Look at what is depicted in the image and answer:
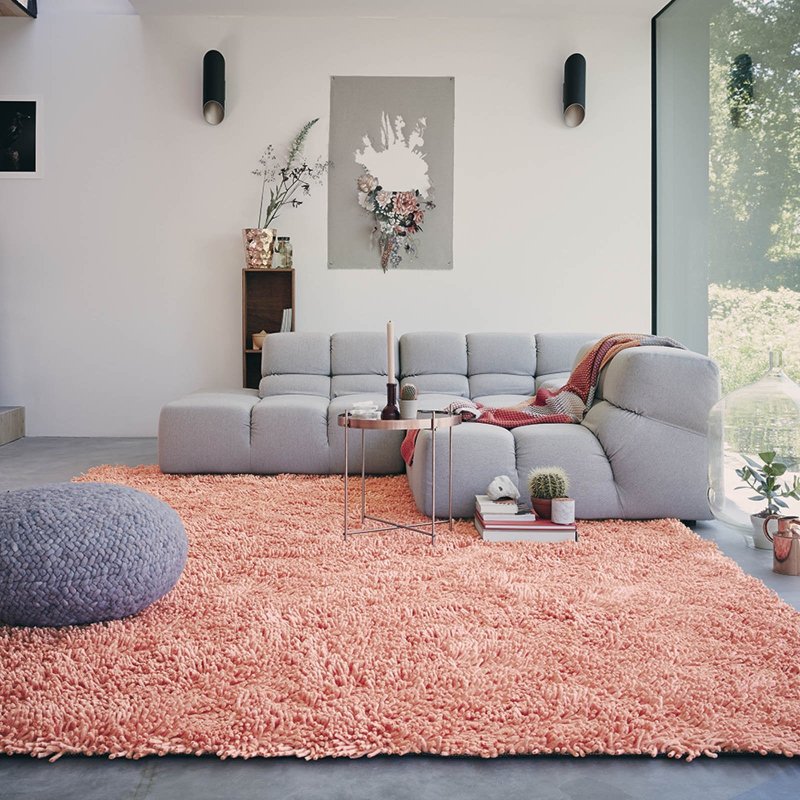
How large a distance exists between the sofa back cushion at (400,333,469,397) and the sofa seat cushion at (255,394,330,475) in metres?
0.91

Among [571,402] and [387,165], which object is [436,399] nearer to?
[571,402]

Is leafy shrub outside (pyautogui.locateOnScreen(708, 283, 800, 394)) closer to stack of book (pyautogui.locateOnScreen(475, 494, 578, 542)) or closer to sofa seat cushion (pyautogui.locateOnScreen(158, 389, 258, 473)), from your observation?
stack of book (pyautogui.locateOnScreen(475, 494, 578, 542))

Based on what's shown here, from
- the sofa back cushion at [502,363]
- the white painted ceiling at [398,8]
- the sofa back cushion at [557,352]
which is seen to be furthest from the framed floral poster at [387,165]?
the sofa back cushion at [557,352]

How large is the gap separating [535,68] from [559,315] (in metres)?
1.72

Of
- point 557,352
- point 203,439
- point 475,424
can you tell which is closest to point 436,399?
point 557,352

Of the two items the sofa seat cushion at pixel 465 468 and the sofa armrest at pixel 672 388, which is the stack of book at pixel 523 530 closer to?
the sofa seat cushion at pixel 465 468

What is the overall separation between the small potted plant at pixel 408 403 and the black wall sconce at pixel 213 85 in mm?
3558

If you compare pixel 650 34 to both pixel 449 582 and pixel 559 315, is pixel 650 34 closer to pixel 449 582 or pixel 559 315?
pixel 559 315

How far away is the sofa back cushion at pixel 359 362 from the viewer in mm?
4973

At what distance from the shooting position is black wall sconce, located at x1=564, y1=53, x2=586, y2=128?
18.6ft

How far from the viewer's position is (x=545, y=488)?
3.02 m

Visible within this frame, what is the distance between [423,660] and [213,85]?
4.82 meters

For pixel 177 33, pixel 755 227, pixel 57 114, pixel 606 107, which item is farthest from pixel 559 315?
pixel 57 114

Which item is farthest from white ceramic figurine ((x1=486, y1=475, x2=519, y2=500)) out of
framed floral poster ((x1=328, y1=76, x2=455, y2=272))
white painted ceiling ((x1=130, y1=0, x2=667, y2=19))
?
white painted ceiling ((x1=130, y1=0, x2=667, y2=19))
